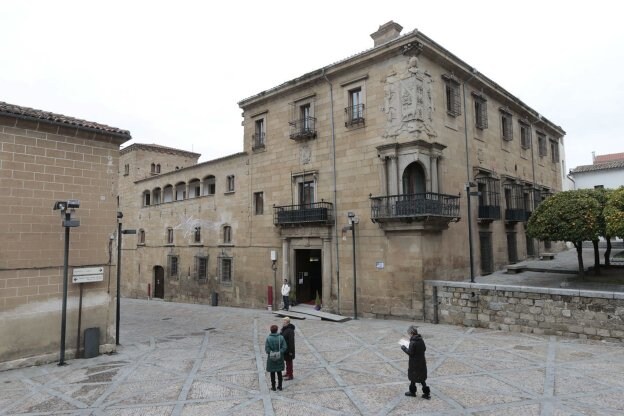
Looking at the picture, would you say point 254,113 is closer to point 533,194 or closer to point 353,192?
point 353,192

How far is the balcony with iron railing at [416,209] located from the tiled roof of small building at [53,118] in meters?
10.3

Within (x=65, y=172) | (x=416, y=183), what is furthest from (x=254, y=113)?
(x=65, y=172)

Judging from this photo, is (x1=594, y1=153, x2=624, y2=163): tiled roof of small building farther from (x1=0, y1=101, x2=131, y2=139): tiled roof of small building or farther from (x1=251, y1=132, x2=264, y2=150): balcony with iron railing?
(x1=0, y1=101, x2=131, y2=139): tiled roof of small building

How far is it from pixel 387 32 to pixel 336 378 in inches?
637

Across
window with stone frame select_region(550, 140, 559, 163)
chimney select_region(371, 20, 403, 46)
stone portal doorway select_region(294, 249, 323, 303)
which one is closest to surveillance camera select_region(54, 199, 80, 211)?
stone portal doorway select_region(294, 249, 323, 303)

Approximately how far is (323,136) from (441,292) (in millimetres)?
9429

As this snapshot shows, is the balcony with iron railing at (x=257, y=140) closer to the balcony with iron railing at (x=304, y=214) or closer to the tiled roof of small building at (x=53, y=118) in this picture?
the balcony with iron railing at (x=304, y=214)

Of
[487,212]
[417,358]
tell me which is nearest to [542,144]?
[487,212]

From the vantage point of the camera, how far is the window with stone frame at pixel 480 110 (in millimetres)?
21250

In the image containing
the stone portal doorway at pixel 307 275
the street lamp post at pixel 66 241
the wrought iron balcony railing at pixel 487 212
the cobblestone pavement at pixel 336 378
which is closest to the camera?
the cobblestone pavement at pixel 336 378

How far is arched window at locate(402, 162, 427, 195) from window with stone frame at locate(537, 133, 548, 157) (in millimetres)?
15263

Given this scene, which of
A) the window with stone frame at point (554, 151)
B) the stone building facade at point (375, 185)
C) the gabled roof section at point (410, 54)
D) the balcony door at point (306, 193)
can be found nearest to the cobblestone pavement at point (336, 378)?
the stone building facade at point (375, 185)

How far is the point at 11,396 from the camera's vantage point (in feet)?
30.1

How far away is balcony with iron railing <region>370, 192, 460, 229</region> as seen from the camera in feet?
53.0
